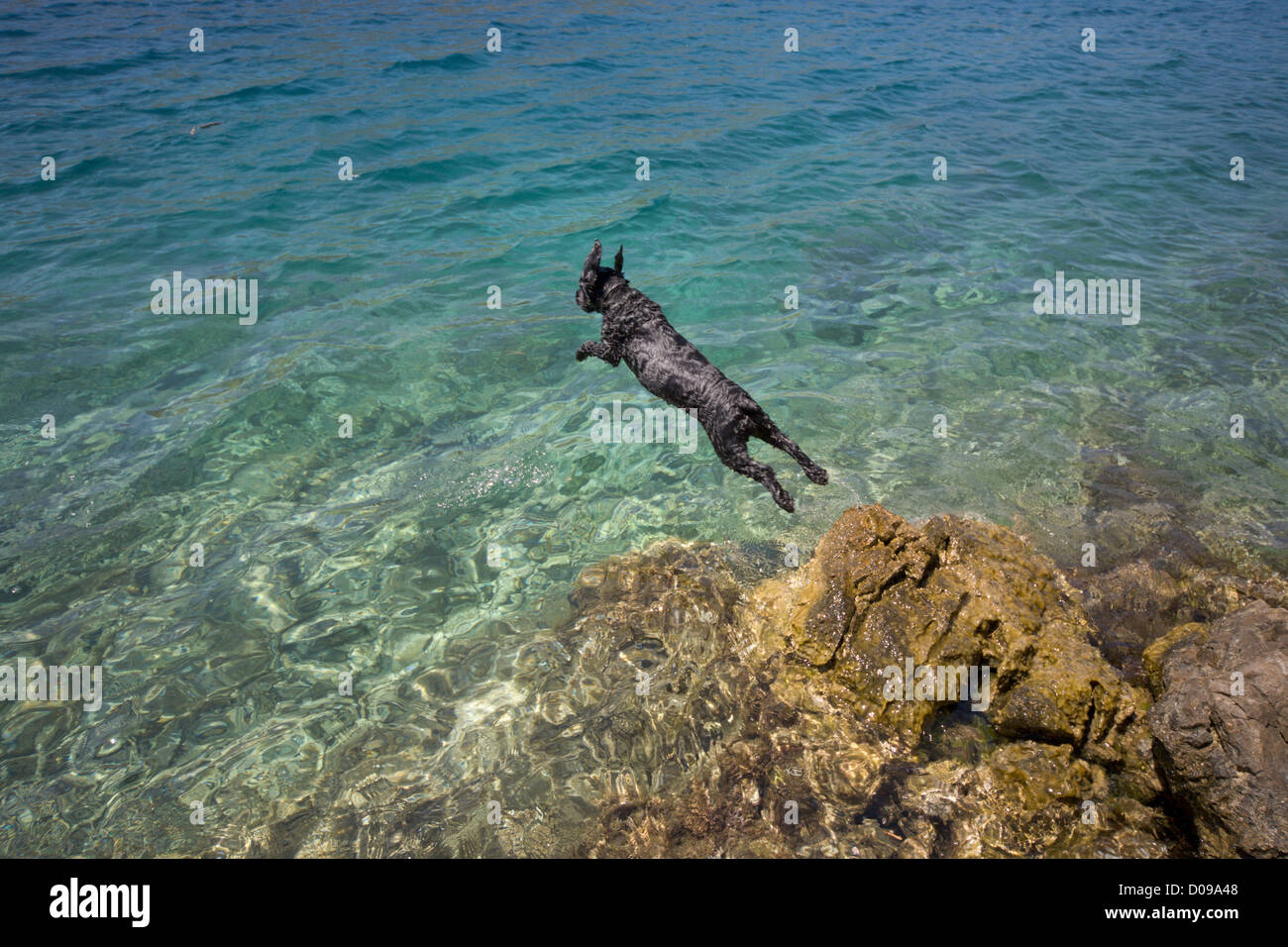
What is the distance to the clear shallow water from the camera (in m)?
6.34

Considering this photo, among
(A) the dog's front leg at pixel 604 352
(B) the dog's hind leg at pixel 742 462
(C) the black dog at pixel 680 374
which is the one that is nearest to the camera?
Result: (B) the dog's hind leg at pixel 742 462

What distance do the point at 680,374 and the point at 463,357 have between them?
599 centimetres

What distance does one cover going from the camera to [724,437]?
5.50 m

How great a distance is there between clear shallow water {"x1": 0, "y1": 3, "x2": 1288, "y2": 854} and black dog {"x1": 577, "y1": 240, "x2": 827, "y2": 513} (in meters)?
2.12

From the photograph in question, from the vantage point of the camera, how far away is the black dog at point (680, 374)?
5441mm

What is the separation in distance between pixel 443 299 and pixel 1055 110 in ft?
68.9

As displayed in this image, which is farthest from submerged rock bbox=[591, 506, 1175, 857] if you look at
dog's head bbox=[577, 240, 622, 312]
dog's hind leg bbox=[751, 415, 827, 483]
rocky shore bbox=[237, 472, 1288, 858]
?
dog's head bbox=[577, 240, 622, 312]

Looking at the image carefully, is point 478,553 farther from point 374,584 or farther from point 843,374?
point 843,374

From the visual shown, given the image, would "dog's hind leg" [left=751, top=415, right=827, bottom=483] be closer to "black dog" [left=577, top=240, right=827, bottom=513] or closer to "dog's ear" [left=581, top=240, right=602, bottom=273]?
"black dog" [left=577, top=240, right=827, bottom=513]

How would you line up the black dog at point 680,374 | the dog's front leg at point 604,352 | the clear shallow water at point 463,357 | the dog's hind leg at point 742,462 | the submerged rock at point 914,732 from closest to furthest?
the submerged rock at point 914,732, the dog's hind leg at point 742,462, the black dog at point 680,374, the clear shallow water at point 463,357, the dog's front leg at point 604,352

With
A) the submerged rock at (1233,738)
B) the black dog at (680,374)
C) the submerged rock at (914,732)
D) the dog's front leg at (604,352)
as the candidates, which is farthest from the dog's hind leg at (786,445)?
the submerged rock at (1233,738)

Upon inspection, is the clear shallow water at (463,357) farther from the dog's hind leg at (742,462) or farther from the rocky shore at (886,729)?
the dog's hind leg at (742,462)

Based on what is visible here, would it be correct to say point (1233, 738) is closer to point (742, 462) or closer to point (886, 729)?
point (886, 729)

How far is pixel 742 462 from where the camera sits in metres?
5.43
